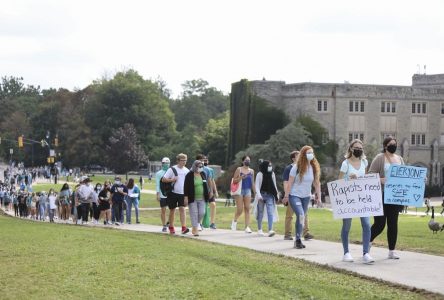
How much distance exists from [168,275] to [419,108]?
8065 centimetres

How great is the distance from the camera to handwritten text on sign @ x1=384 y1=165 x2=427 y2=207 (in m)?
14.1

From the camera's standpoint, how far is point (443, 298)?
10.2 m

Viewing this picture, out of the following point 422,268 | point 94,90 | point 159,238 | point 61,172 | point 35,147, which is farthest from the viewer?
point 35,147

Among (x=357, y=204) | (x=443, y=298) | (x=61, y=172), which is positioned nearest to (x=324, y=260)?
(x=357, y=204)

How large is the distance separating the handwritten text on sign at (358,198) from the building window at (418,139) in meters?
77.6

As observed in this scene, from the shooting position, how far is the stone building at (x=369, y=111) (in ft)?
285

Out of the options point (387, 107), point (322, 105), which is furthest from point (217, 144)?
point (387, 107)

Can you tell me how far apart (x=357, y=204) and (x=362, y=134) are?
246ft

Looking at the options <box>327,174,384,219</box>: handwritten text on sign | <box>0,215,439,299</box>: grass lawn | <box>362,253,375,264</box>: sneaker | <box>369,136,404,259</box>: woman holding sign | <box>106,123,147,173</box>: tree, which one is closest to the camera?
<box>0,215,439,299</box>: grass lawn

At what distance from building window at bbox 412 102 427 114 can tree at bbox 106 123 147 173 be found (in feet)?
138

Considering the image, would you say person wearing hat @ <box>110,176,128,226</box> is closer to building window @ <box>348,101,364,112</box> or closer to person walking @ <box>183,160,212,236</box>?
person walking @ <box>183,160,212,236</box>

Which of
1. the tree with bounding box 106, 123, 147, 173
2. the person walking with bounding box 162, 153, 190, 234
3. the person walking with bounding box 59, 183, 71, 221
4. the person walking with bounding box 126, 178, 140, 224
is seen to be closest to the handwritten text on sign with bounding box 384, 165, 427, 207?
the person walking with bounding box 162, 153, 190, 234

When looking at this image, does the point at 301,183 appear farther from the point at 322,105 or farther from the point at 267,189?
the point at 322,105

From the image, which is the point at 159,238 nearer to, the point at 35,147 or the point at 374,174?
the point at 374,174
